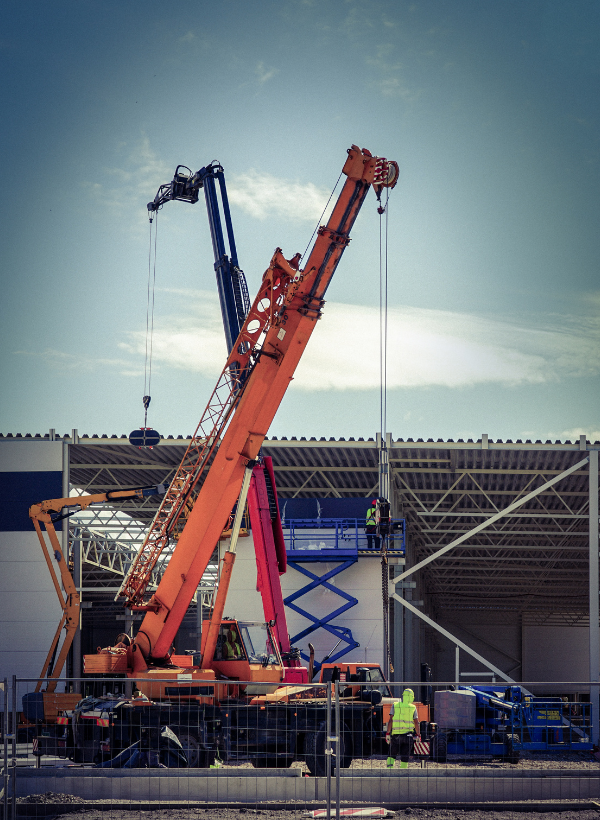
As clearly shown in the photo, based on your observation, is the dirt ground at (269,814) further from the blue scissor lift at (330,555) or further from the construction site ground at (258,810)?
the blue scissor lift at (330,555)

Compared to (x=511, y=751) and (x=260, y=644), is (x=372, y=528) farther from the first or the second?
(x=511, y=751)

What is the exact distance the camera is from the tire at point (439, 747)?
17906 mm

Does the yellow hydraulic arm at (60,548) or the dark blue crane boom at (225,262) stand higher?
the dark blue crane boom at (225,262)

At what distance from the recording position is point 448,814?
12.4 m

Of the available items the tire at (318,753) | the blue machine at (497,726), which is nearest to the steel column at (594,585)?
the blue machine at (497,726)

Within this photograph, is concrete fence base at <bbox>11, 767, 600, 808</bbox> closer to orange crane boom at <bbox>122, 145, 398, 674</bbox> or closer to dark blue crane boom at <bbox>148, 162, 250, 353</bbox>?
orange crane boom at <bbox>122, 145, 398, 674</bbox>

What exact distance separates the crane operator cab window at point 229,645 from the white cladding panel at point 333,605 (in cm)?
1084

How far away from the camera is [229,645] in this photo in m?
20.1

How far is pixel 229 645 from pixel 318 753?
13.6ft

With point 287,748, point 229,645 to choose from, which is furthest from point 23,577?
point 287,748

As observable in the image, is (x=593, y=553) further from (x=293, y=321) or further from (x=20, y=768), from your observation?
(x=20, y=768)

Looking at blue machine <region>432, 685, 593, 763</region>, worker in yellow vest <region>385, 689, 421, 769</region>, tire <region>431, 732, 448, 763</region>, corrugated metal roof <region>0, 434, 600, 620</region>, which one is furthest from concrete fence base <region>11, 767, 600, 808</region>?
corrugated metal roof <region>0, 434, 600, 620</region>

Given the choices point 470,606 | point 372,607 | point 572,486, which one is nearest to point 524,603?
point 470,606

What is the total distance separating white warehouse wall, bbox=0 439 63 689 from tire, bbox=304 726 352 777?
606 inches
